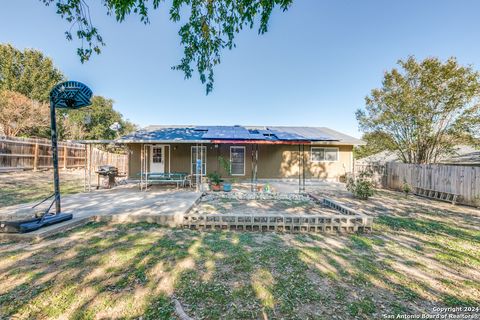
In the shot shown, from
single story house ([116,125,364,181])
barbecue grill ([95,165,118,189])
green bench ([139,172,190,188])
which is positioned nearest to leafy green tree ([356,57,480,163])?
single story house ([116,125,364,181])

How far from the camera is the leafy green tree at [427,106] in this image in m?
10.6

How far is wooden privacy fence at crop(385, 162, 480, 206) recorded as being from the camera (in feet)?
25.6

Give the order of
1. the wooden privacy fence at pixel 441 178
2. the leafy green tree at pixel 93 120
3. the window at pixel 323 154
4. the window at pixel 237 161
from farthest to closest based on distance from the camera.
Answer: the leafy green tree at pixel 93 120 → the window at pixel 323 154 → the window at pixel 237 161 → the wooden privacy fence at pixel 441 178

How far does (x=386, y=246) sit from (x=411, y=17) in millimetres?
10494

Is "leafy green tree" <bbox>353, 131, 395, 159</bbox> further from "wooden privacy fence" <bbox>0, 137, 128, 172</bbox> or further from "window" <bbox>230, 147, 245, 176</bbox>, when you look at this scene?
"wooden privacy fence" <bbox>0, 137, 128, 172</bbox>

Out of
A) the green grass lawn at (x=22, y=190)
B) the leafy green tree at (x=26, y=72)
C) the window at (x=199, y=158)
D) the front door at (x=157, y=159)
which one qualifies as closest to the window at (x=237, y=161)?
the window at (x=199, y=158)

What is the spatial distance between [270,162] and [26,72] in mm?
31379

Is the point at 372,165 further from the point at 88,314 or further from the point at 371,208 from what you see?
the point at 88,314

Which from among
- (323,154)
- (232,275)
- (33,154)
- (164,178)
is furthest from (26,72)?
(232,275)

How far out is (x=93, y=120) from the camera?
27969 mm

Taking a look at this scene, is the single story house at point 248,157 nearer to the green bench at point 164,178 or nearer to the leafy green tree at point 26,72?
the green bench at point 164,178

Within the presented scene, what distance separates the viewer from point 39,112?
18.1 meters

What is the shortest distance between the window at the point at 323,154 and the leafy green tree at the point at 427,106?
345 cm

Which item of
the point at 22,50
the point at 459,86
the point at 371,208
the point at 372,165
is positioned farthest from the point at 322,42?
the point at 22,50
